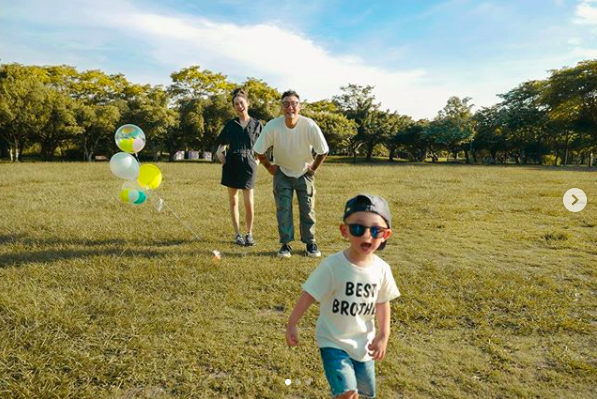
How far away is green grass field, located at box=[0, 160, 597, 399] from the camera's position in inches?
114

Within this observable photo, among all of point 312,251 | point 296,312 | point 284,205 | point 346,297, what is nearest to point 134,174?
point 284,205

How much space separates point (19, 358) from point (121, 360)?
2.25 feet

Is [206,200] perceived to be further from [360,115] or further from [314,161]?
[360,115]

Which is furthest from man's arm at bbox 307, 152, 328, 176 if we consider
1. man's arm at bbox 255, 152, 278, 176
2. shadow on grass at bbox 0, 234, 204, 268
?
shadow on grass at bbox 0, 234, 204, 268

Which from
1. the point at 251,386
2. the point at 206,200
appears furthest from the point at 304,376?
the point at 206,200

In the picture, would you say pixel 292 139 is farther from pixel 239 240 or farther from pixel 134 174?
pixel 134 174

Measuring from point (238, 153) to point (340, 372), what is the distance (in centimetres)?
454

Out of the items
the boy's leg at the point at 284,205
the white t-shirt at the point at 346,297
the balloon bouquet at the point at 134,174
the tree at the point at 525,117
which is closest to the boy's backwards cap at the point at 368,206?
the white t-shirt at the point at 346,297

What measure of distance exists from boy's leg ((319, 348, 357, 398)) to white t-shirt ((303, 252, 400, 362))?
0.11 feet

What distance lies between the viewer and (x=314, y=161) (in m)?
5.75

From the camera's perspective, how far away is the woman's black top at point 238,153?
20.5ft

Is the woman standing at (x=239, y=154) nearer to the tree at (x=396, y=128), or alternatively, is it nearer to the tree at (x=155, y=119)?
the tree at (x=155, y=119)

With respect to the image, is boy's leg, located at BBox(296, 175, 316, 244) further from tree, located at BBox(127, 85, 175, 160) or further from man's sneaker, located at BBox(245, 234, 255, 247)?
tree, located at BBox(127, 85, 175, 160)

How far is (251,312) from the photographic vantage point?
3984 mm
